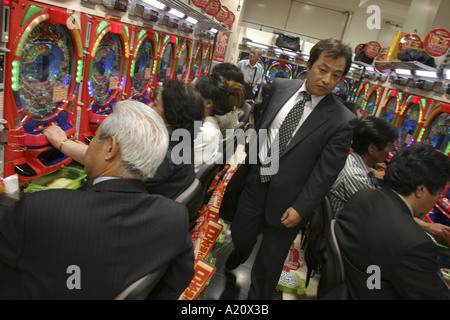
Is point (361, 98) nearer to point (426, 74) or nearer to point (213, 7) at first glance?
point (426, 74)

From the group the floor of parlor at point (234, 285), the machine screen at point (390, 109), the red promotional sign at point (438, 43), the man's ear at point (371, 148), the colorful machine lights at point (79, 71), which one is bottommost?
the floor of parlor at point (234, 285)

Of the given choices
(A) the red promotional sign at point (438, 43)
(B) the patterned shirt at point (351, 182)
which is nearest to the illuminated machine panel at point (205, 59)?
(A) the red promotional sign at point (438, 43)

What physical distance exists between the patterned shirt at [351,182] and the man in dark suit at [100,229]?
4.30 feet

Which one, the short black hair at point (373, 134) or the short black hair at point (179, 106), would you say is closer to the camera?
the short black hair at point (179, 106)

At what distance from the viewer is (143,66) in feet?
11.2

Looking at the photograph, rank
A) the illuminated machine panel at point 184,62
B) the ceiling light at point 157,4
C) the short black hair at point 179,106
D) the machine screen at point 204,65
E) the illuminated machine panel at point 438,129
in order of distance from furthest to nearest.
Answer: the machine screen at point 204,65 → the illuminated machine panel at point 184,62 → the illuminated machine panel at point 438,129 → the ceiling light at point 157,4 → the short black hair at point 179,106

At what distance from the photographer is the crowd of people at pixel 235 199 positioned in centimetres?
87

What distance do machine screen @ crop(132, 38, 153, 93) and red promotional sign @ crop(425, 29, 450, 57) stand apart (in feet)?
10.0

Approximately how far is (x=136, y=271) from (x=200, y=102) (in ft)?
3.56

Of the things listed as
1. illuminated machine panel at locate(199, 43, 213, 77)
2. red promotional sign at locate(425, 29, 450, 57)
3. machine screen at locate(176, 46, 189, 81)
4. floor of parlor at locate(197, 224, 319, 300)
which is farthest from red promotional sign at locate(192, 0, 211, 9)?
floor of parlor at locate(197, 224, 319, 300)

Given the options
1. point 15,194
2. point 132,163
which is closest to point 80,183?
point 15,194

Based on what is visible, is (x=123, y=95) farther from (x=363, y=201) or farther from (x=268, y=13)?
(x=268, y=13)

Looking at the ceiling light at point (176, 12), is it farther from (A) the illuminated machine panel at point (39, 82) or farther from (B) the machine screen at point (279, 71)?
(B) the machine screen at point (279, 71)

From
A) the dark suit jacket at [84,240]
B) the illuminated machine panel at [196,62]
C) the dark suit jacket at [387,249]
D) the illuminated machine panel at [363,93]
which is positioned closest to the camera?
the dark suit jacket at [84,240]
